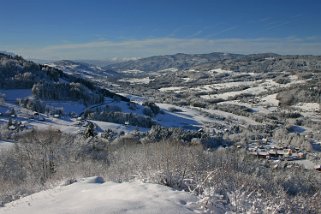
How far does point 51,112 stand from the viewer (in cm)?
7488

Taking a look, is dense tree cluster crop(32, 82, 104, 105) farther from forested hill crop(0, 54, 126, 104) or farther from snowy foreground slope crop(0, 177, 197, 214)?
snowy foreground slope crop(0, 177, 197, 214)

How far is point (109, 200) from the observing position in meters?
9.61

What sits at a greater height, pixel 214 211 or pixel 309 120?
pixel 214 211

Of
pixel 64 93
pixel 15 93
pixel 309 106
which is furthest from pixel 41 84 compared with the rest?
pixel 309 106

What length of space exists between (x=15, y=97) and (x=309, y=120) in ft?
234

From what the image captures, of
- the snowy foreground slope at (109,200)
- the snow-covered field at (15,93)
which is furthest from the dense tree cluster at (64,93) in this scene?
the snowy foreground slope at (109,200)

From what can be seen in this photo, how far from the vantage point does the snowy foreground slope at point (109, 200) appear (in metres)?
8.98

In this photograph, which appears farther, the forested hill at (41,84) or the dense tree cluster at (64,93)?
the forested hill at (41,84)

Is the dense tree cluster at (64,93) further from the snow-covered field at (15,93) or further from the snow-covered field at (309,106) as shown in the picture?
the snow-covered field at (309,106)

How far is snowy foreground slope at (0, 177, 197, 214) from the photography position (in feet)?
29.5

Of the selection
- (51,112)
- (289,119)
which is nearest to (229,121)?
(289,119)

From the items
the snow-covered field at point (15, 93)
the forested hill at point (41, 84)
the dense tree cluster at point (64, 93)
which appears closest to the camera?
the snow-covered field at point (15, 93)

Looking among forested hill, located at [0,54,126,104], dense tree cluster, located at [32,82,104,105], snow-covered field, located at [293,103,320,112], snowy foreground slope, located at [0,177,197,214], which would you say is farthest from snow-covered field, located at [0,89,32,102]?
snow-covered field, located at [293,103,320,112]

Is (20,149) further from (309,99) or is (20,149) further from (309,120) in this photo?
(309,99)
